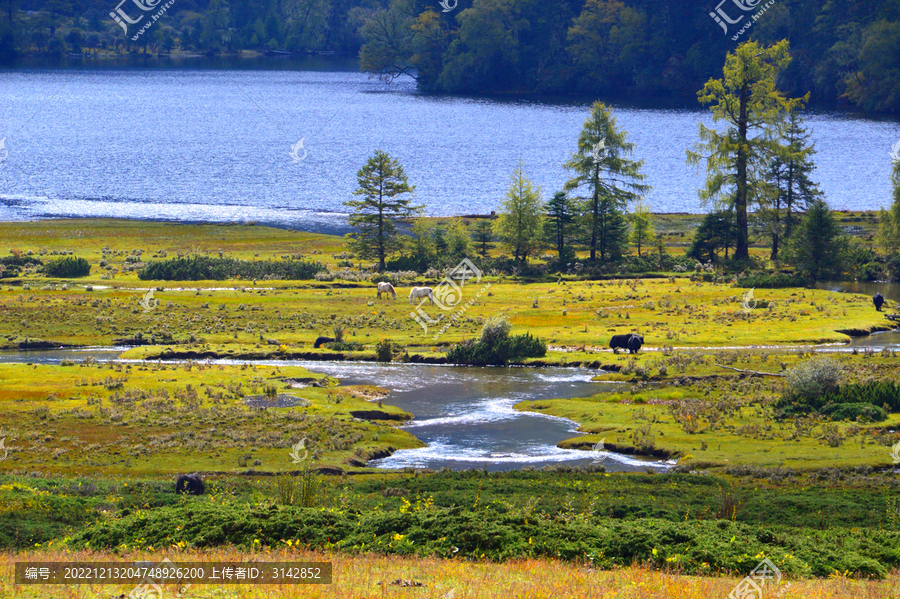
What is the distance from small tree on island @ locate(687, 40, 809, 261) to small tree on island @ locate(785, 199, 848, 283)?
533 cm

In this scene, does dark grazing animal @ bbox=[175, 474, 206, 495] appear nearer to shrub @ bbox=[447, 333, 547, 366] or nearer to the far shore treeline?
shrub @ bbox=[447, 333, 547, 366]

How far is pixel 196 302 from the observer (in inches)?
2667

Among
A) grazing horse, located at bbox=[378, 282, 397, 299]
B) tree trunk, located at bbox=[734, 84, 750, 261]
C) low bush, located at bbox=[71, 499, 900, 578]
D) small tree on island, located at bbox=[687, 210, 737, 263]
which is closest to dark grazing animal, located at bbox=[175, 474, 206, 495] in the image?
low bush, located at bbox=[71, 499, 900, 578]

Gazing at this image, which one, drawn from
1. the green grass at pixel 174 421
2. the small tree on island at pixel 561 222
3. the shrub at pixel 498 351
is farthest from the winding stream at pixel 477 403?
the small tree on island at pixel 561 222

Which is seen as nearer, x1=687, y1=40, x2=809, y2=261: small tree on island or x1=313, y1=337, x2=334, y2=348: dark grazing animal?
x1=313, y1=337, x2=334, y2=348: dark grazing animal

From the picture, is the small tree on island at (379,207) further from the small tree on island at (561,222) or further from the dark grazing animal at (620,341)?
the dark grazing animal at (620,341)

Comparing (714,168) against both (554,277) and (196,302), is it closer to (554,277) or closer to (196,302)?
(554,277)

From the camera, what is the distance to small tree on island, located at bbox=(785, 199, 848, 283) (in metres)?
73.6

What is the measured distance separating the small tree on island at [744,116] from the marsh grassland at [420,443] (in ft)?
30.2

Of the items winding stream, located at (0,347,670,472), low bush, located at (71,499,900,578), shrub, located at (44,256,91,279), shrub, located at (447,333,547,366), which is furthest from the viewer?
shrub, located at (44,256,91,279)

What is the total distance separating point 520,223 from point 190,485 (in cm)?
5894

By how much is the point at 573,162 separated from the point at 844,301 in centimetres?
2834

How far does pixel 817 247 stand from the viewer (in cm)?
7375

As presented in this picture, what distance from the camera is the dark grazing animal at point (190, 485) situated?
27062 millimetres
